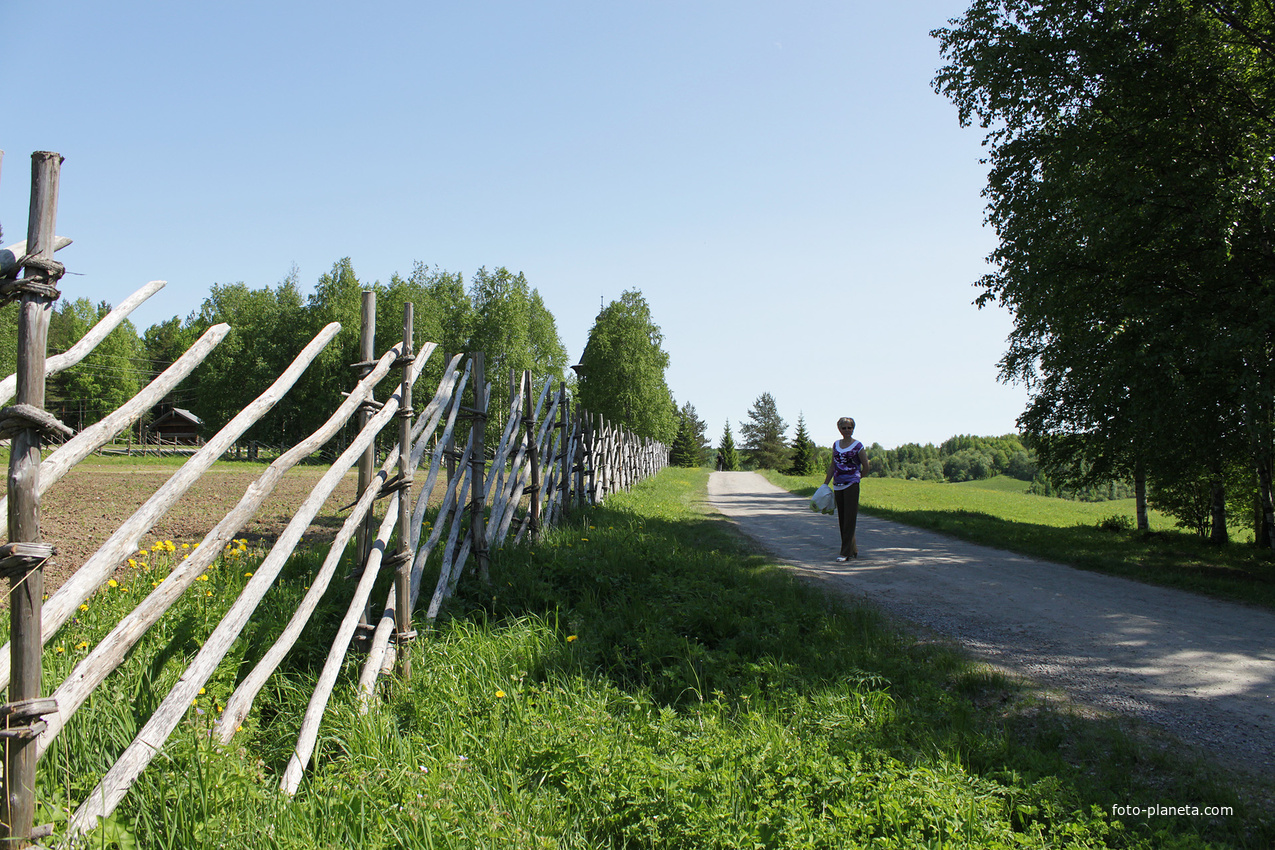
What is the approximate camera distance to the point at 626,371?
39.3 metres

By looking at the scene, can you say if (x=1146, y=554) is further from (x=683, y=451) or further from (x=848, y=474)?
(x=683, y=451)

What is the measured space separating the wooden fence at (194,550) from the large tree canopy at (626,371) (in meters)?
33.7

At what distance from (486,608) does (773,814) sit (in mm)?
3006

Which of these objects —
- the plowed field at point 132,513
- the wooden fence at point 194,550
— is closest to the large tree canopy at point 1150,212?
the wooden fence at point 194,550

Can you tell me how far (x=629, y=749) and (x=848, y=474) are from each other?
247 inches

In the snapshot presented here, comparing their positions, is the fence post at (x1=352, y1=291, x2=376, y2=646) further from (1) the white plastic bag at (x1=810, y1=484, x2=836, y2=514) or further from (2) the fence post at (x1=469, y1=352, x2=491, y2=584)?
(1) the white plastic bag at (x1=810, y1=484, x2=836, y2=514)

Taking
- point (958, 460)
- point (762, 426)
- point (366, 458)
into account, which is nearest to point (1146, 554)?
point (366, 458)

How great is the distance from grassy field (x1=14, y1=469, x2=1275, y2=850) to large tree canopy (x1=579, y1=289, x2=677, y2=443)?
33.9m

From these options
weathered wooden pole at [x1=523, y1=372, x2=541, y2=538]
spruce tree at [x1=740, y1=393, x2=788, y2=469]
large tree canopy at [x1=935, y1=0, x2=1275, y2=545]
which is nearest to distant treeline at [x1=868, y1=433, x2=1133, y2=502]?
spruce tree at [x1=740, y1=393, x2=788, y2=469]

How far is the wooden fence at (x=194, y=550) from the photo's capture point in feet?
6.95

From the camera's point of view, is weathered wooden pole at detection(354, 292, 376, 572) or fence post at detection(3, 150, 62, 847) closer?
fence post at detection(3, 150, 62, 847)

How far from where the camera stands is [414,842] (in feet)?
8.06

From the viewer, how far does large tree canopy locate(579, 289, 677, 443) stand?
39.3 metres

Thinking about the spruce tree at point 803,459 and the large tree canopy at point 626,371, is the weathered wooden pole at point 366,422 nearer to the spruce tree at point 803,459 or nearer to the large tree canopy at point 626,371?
the large tree canopy at point 626,371
